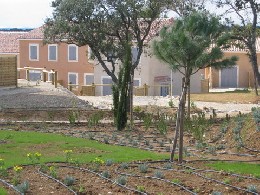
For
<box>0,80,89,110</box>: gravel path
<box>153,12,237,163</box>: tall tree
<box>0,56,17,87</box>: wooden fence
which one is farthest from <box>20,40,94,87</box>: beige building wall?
<box>153,12,237,163</box>: tall tree

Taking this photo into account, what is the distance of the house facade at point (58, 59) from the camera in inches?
2303

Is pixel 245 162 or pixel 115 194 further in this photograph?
pixel 245 162

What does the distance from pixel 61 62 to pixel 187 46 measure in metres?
46.2

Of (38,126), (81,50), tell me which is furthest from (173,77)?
(38,126)

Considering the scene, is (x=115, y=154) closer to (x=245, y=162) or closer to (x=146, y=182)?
(x=245, y=162)

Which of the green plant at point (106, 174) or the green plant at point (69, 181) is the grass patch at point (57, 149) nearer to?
the green plant at point (106, 174)

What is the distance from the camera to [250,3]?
101 feet

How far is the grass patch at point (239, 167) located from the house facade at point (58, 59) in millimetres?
45189

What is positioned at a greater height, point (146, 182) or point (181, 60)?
point (181, 60)

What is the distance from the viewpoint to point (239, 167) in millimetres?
12820

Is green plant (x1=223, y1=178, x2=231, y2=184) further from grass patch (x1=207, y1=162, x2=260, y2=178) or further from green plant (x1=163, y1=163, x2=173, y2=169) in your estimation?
green plant (x1=163, y1=163, x2=173, y2=169)

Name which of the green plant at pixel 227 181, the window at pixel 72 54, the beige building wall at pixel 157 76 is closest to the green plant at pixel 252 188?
the green plant at pixel 227 181

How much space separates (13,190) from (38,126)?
1094cm

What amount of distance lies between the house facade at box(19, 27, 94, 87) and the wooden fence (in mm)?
22190
